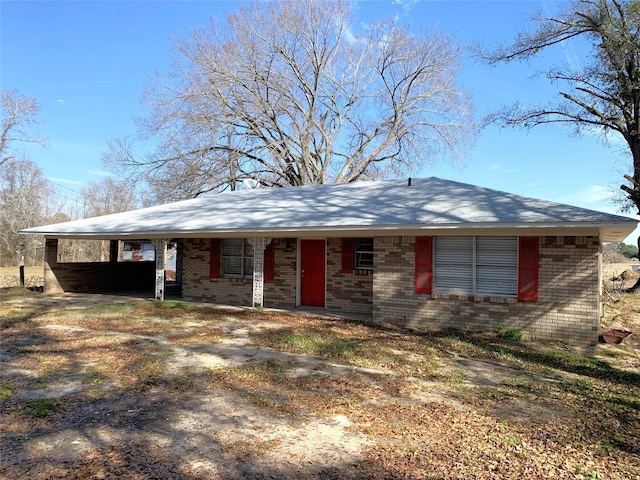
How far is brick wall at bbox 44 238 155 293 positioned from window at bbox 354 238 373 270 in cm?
1074

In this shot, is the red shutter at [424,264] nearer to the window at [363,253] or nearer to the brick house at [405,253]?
the brick house at [405,253]

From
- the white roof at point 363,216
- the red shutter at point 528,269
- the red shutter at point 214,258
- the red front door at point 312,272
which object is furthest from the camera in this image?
the red shutter at point 214,258

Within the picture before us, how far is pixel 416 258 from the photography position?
991 centimetres

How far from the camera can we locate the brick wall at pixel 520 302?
333 inches

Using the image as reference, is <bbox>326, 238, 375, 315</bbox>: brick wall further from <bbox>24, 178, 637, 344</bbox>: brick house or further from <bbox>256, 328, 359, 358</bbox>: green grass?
<bbox>256, 328, 359, 358</bbox>: green grass

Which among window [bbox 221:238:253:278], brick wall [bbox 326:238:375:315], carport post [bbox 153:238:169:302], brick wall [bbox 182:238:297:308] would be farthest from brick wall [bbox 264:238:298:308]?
carport post [bbox 153:238:169:302]

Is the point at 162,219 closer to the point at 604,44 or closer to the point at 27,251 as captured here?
the point at 604,44

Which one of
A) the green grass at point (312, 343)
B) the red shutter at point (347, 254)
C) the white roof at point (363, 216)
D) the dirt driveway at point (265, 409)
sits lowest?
the green grass at point (312, 343)

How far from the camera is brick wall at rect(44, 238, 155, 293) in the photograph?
51.0 ft

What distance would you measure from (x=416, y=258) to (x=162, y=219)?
8.44 metres

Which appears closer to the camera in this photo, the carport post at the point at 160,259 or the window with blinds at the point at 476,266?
the window with blinds at the point at 476,266

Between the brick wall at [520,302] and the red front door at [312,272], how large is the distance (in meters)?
2.41

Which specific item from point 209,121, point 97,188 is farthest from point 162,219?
point 97,188

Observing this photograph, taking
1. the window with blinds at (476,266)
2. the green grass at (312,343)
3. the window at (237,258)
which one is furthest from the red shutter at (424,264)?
the window at (237,258)
